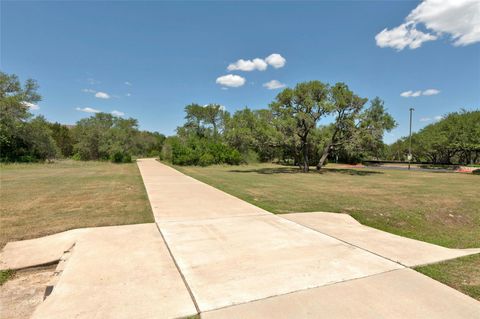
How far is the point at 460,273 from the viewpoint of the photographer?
3166mm

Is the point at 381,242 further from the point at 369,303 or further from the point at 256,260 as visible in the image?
the point at 256,260

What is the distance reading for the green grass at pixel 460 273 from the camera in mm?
2831

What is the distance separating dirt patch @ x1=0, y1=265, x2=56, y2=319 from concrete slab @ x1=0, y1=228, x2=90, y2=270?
166mm

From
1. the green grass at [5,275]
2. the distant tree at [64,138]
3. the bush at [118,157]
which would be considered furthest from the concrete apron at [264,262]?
the distant tree at [64,138]

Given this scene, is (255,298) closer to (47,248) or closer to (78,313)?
(78,313)

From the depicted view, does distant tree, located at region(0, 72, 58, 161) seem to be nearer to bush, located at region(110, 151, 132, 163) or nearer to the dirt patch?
bush, located at region(110, 151, 132, 163)

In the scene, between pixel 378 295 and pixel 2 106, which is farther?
Result: pixel 2 106

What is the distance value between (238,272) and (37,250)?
3.41 metres

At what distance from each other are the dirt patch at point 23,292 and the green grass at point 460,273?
444 cm

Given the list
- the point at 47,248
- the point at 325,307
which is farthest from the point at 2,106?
the point at 325,307

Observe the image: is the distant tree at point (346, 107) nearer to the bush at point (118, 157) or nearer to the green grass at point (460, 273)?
the green grass at point (460, 273)

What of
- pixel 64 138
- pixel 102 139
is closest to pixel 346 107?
pixel 102 139

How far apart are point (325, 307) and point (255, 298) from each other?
2.18 feet

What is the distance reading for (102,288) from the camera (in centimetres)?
276
